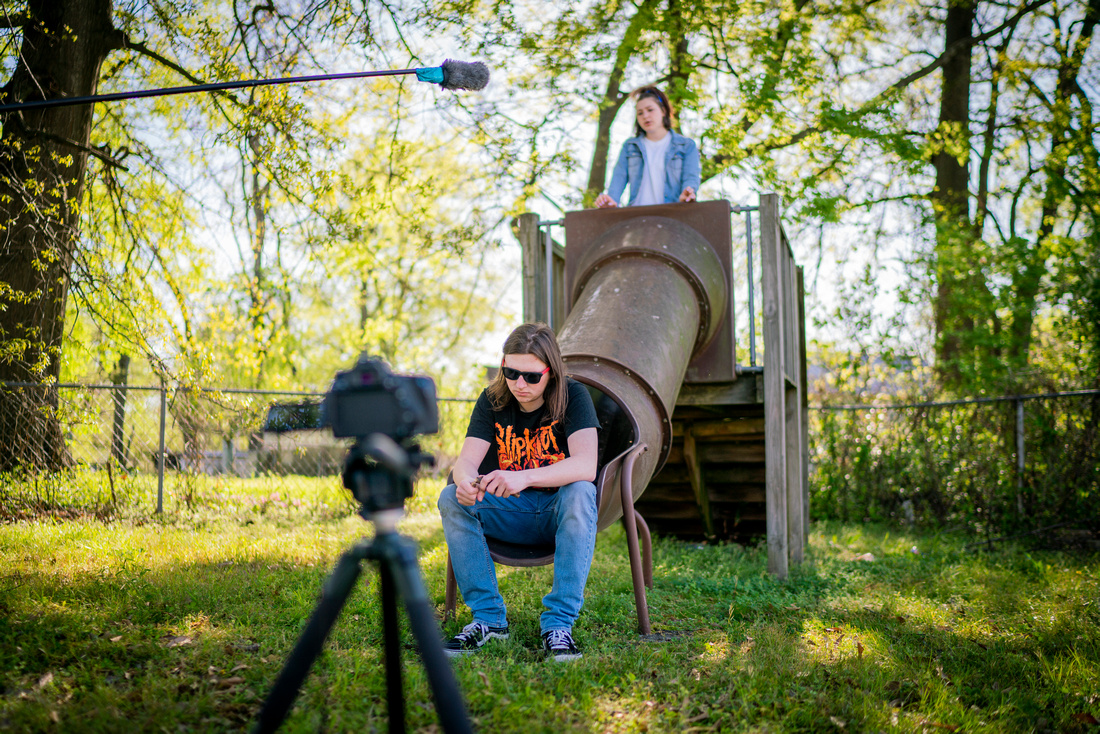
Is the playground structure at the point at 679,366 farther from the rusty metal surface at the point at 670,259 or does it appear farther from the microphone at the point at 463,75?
the microphone at the point at 463,75

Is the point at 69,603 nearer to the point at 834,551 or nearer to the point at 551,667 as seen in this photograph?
the point at 551,667

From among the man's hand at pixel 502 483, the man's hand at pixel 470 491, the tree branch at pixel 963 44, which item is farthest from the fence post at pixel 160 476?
the tree branch at pixel 963 44

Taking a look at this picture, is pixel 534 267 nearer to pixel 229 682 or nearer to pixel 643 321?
pixel 643 321

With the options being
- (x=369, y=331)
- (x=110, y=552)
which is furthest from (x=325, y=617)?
(x=369, y=331)

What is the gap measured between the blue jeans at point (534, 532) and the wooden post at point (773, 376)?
8.21 ft

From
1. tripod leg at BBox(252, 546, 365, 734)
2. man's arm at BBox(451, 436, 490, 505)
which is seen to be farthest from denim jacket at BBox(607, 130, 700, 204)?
tripod leg at BBox(252, 546, 365, 734)

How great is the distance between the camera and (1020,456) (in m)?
7.54

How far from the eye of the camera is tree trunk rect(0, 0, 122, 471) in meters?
5.80

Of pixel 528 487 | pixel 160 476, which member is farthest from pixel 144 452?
pixel 528 487

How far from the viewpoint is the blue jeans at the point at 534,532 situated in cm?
334

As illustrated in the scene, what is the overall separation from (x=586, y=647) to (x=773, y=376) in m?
2.82

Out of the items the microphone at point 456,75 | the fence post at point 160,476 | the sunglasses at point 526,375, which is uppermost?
the microphone at point 456,75

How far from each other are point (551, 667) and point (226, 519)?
493cm

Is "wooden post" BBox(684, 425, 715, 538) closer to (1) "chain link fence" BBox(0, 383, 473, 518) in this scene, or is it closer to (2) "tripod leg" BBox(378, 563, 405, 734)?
(1) "chain link fence" BBox(0, 383, 473, 518)
